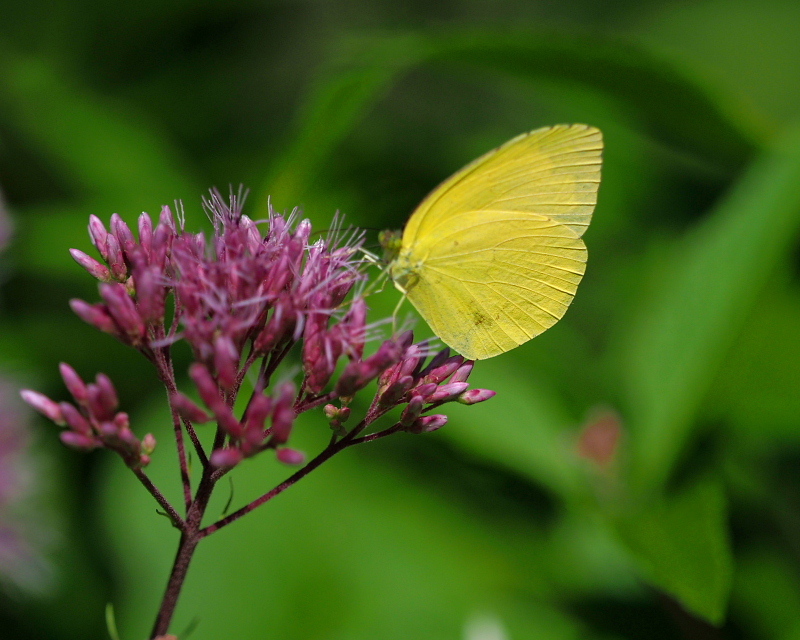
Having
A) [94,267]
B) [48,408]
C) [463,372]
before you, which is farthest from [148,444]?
[463,372]

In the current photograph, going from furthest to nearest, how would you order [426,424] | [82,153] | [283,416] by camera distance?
1. [82,153]
2. [426,424]
3. [283,416]

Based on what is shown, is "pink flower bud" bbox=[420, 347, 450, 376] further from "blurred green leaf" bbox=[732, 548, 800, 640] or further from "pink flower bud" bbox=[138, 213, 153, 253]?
"blurred green leaf" bbox=[732, 548, 800, 640]

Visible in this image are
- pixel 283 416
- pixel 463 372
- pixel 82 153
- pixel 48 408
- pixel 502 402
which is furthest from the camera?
pixel 82 153

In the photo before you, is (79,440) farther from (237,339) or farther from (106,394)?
(237,339)

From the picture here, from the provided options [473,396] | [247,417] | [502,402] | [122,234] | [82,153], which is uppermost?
[82,153]

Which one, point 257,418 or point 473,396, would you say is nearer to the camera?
point 257,418

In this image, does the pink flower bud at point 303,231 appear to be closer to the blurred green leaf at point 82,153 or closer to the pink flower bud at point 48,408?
the pink flower bud at point 48,408

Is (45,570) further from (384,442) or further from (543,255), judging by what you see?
(543,255)

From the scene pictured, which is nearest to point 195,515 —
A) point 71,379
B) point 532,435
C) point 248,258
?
A: point 71,379
